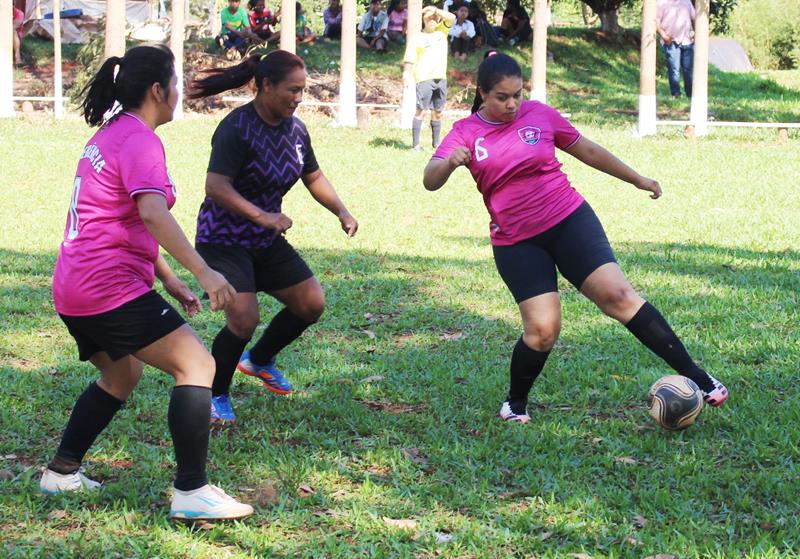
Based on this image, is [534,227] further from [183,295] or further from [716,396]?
[183,295]

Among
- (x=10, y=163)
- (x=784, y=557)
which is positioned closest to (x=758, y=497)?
(x=784, y=557)

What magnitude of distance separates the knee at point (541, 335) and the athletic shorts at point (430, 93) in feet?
40.4

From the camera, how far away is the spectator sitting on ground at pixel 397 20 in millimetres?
29453

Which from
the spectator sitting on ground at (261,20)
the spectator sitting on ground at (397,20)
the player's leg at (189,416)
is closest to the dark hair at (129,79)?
the player's leg at (189,416)

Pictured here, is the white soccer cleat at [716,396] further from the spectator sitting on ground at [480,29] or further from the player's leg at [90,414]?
the spectator sitting on ground at [480,29]

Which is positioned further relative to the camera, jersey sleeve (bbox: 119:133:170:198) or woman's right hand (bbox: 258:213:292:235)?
woman's right hand (bbox: 258:213:292:235)

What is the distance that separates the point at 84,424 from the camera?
4.74 m

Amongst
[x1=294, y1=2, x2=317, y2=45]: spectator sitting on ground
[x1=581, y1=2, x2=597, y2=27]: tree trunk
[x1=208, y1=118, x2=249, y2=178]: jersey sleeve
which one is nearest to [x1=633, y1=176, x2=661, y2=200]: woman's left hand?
[x1=208, y1=118, x2=249, y2=178]: jersey sleeve

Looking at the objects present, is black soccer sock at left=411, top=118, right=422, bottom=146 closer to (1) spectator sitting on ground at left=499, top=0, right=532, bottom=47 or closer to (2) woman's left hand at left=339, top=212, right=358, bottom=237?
(2) woman's left hand at left=339, top=212, right=358, bottom=237

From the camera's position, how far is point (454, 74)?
27984 millimetres

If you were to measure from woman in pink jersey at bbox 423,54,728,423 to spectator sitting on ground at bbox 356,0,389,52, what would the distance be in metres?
24.0

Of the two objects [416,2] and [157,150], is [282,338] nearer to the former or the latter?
[157,150]

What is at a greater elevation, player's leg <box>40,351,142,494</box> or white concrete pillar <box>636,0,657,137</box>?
white concrete pillar <box>636,0,657,137</box>

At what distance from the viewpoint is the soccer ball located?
5449 millimetres
